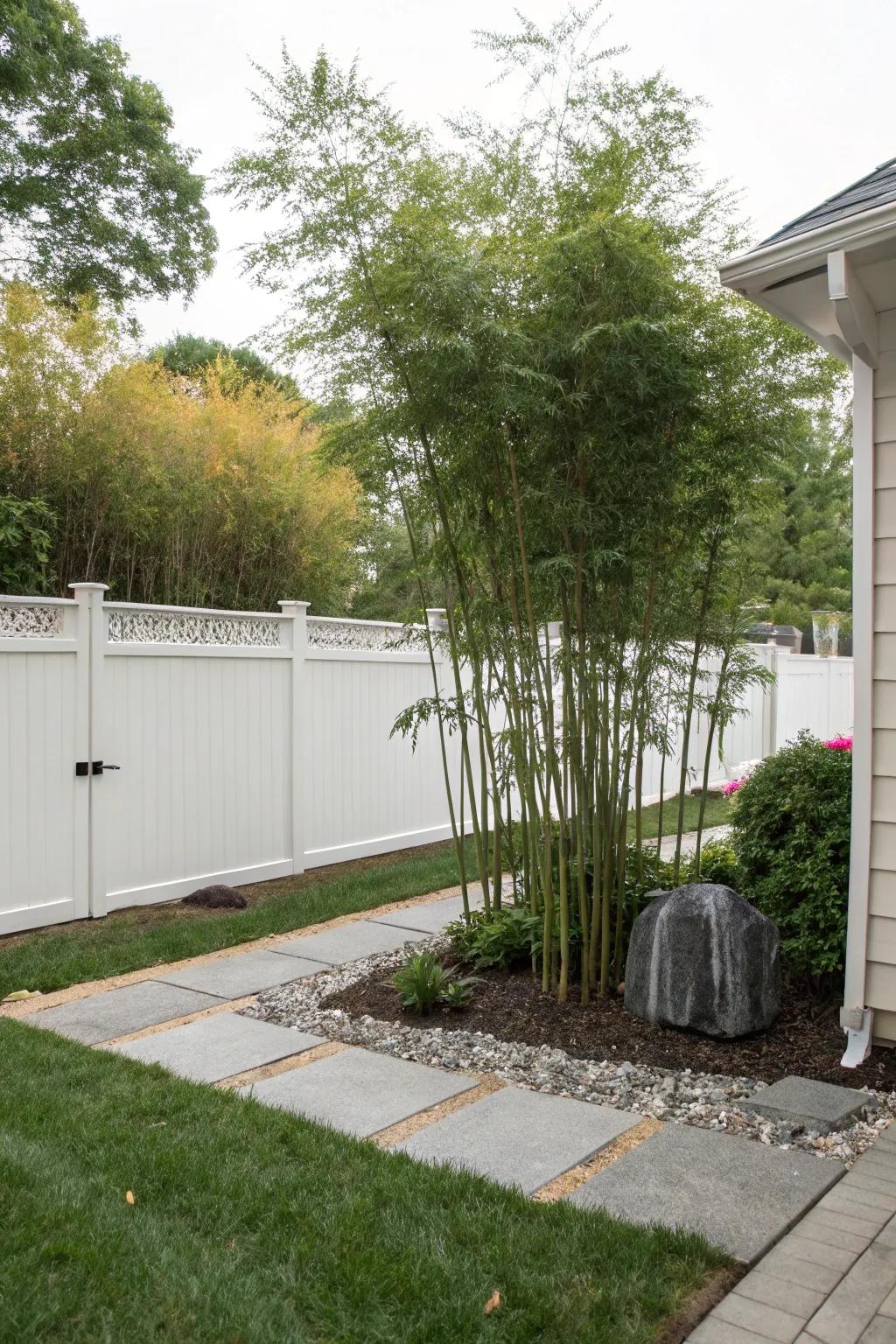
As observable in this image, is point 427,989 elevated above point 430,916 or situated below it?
above

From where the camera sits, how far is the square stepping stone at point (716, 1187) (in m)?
2.16

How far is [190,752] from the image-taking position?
224 inches

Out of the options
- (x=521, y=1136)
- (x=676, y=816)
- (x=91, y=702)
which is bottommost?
(x=676, y=816)

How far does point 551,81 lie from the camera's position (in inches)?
167

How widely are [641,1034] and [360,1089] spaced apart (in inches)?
39.2

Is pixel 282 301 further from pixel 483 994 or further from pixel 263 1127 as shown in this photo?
pixel 263 1127

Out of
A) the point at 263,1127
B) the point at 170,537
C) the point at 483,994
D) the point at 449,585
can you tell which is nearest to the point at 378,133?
the point at 449,585

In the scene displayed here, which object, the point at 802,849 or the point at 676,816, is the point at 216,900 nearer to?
the point at 802,849

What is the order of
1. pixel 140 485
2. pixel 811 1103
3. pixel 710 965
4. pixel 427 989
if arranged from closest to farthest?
pixel 811 1103
pixel 710 965
pixel 427 989
pixel 140 485

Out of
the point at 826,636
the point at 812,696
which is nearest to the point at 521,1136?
the point at 812,696

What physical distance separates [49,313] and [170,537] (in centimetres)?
199

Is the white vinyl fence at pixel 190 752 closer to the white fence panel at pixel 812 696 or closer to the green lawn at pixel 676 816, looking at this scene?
the green lawn at pixel 676 816

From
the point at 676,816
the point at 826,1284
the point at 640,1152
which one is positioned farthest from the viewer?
the point at 676,816

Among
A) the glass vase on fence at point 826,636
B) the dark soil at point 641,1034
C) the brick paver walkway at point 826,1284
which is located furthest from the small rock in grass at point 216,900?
the glass vase on fence at point 826,636
